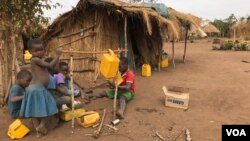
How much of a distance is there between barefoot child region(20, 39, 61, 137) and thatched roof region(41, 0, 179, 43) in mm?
4466

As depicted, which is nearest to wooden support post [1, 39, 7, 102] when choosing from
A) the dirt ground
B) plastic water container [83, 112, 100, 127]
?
the dirt ground

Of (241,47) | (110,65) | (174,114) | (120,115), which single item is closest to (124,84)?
(120,115)

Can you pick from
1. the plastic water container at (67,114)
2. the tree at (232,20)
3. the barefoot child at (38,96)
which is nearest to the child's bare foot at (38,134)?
the barefoot child at (38,96)

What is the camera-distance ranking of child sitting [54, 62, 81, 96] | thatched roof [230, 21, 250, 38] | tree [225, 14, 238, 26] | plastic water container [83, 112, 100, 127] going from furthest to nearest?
tree [225, 14, 238, 26], thatched roof [230, 21, 250, 38], child sitting [54, 62, 81, 96], plastic water container [83, 112, 100, 127]

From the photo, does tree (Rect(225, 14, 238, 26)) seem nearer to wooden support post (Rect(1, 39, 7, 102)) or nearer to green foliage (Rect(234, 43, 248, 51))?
green foliage (Rect(234, 43, 248, 51))

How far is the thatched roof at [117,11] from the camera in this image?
9.89 metres

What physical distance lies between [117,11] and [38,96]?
196 inches

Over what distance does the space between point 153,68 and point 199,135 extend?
7.07 meters

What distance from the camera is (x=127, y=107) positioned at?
7066 millimetres

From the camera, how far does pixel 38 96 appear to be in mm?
5594

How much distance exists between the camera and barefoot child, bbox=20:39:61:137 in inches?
220

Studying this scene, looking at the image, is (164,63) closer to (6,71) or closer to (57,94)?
(6,71)

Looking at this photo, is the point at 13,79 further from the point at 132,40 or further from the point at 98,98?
the point at 132,40

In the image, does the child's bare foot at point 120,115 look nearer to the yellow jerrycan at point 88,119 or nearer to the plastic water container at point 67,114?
the yellow jerrycan at point 88,119
